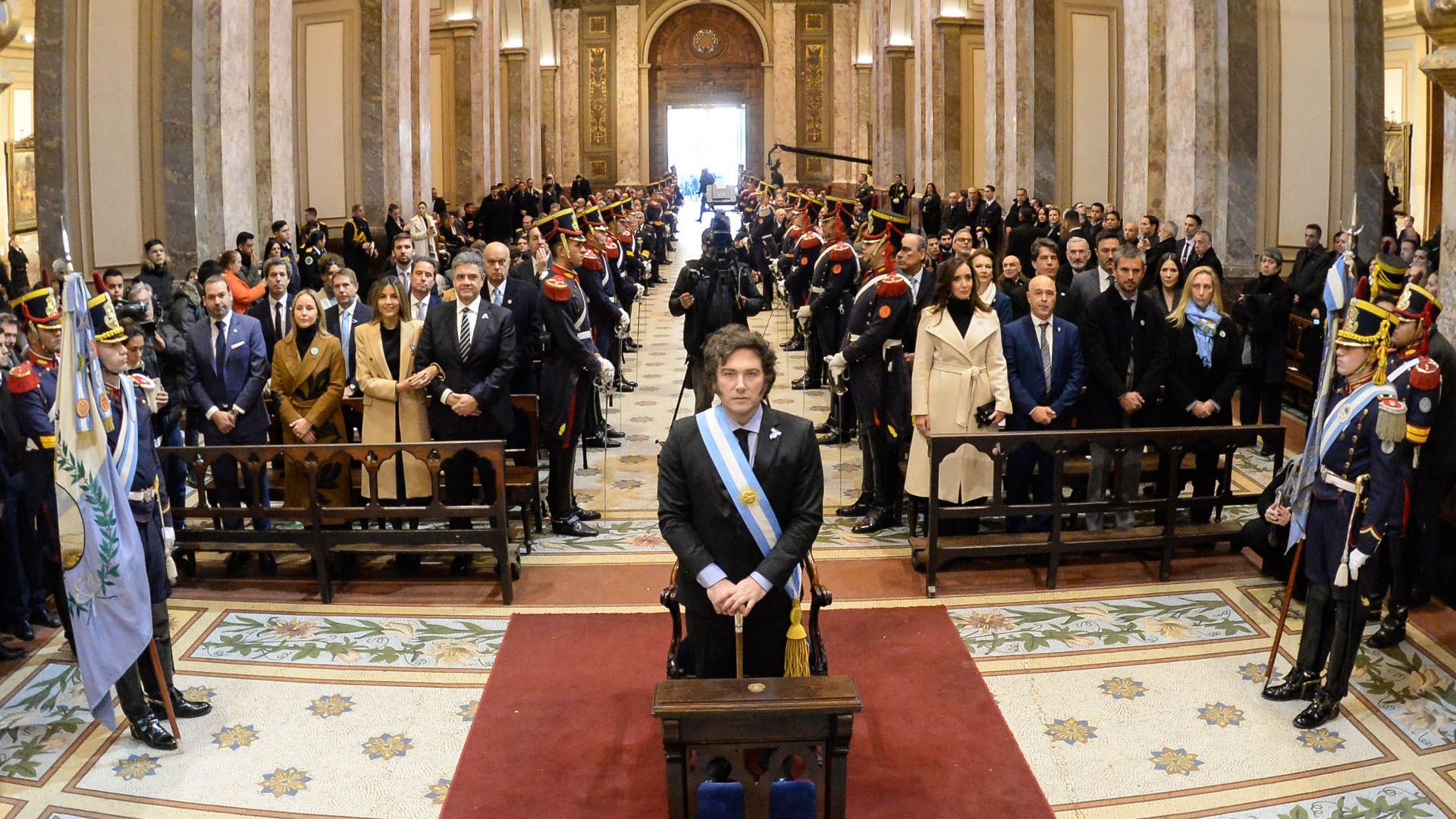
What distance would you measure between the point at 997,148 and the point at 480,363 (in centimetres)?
1494

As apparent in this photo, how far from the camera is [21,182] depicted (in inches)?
1037

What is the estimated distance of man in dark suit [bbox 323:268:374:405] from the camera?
8.93 m

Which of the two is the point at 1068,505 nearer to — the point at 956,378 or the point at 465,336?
the point at 956,378

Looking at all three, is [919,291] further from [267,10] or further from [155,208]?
[267,10]

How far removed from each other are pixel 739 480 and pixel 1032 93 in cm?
1628

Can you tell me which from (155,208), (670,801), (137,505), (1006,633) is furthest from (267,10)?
(670,801)

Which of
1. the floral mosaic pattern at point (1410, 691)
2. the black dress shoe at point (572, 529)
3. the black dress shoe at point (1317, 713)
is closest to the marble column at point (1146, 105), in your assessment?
the black dress shoe at point (572, 529)

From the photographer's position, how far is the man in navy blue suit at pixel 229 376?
8.38 m

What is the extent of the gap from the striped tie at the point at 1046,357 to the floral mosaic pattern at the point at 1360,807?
3.39 m

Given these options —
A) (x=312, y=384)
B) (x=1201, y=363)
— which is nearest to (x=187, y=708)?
(x=312, y=384)

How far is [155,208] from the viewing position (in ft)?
43.5

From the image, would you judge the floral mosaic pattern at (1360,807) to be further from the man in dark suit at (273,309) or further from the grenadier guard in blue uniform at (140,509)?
the man in dark suit at (273,309)

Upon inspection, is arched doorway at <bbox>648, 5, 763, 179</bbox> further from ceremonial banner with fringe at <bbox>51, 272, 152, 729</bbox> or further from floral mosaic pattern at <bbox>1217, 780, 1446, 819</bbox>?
floral mosaic pattern at <bbox>1217, 780, 1446, 819</bbox>

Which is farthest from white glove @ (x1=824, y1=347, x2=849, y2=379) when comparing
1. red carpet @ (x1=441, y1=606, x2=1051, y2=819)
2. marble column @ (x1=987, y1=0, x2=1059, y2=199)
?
marble column @ (x1=987, y1=0, x2=1059, y2=199)
